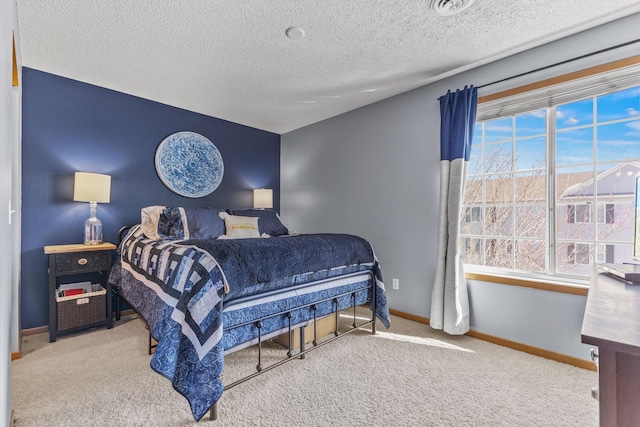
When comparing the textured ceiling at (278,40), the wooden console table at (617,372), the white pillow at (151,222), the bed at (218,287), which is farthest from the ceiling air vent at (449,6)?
the white pillow at (151,222)

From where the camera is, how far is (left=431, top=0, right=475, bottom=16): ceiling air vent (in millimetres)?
1806

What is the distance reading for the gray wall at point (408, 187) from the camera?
2148 millimetres

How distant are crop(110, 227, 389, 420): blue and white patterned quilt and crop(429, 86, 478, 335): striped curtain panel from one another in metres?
0.94

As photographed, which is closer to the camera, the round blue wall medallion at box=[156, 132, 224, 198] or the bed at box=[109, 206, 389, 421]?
the bed at box=[109, 206, 389, 421]

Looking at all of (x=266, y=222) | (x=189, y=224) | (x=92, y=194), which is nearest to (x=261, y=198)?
(x=266, y=222)

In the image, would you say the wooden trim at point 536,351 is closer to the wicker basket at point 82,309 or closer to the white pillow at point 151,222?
the white pillow at point 151,222

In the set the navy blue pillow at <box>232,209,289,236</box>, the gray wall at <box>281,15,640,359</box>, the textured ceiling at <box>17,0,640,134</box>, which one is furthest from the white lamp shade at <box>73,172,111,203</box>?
the gray wall at <box>281,15,640,359</box>

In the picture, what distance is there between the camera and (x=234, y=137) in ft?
13.6

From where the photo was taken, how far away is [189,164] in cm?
365

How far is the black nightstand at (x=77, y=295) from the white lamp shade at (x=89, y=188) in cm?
44

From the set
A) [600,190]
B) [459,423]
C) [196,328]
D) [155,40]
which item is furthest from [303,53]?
[459,423]

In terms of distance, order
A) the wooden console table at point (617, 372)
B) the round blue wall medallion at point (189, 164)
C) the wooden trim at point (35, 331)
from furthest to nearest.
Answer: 1. the round blue wall medallion at point (189, 164)
2. the wooden trim at point (35, 331)
3. the wooden console table at point (617, 372)

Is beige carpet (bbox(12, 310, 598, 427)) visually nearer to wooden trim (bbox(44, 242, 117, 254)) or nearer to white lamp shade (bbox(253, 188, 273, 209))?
wooden trim (bbox(44, 242, 117, 254))

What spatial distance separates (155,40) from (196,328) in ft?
7.01
